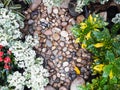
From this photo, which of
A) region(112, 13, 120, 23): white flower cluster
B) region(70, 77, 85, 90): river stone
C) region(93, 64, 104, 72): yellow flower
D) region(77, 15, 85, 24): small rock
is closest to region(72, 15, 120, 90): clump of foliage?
region(93, 64, 104, 72): yellow flower

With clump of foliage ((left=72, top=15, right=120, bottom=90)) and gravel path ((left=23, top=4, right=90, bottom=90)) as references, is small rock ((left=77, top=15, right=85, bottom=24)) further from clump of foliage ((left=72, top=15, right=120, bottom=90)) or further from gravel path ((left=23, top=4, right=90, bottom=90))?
clump of foliage ((left=72, top=15, right=120, bottom=90))

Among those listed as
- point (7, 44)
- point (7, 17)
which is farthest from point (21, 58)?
point (7, 17)

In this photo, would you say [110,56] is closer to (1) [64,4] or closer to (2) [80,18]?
(2) [80,18]

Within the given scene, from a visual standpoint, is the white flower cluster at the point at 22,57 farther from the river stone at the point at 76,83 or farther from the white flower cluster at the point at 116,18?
the white flower cluster at the point at 116,18

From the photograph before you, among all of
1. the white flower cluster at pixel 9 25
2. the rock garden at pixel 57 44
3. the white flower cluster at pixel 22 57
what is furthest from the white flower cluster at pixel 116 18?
the white flower cluster at pixel 9 25

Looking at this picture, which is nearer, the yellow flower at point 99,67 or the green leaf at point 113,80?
the green leaf at point 113,80

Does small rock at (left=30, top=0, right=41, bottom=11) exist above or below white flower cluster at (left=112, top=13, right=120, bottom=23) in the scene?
above
